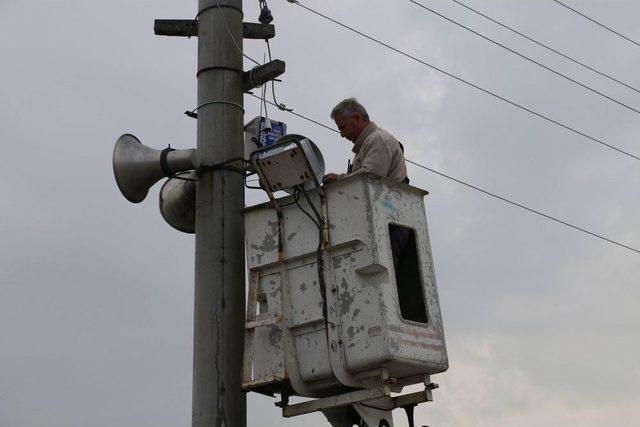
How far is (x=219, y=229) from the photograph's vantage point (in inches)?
299

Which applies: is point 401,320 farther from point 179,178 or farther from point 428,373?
point 179,178

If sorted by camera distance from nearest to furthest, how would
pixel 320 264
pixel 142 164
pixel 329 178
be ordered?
pixel 320 264 → pixel 329 178 → pixel 142 164

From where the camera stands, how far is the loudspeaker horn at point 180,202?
7.91 metres

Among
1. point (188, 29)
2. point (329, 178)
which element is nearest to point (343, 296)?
point (329, 178)

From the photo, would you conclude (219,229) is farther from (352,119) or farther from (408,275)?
Answer: (408,275)

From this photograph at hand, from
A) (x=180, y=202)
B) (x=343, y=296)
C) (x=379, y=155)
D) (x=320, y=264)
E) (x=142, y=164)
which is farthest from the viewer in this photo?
(x=180, y=202)

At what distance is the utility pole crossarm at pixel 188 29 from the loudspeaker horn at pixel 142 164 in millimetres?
1009

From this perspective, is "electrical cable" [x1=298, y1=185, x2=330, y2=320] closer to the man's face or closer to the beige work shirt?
the beige work shirt

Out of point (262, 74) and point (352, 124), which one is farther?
point (262, 74)

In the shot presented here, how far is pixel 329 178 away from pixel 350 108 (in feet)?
2.44

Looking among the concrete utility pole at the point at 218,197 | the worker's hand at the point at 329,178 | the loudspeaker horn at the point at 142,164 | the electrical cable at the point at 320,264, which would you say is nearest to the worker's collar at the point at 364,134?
the worker's hand at the point at 329,178

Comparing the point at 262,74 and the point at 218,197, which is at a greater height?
the point at 262,74

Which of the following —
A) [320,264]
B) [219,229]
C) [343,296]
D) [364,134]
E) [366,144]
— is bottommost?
[343,296]

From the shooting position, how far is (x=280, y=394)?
7.10m
